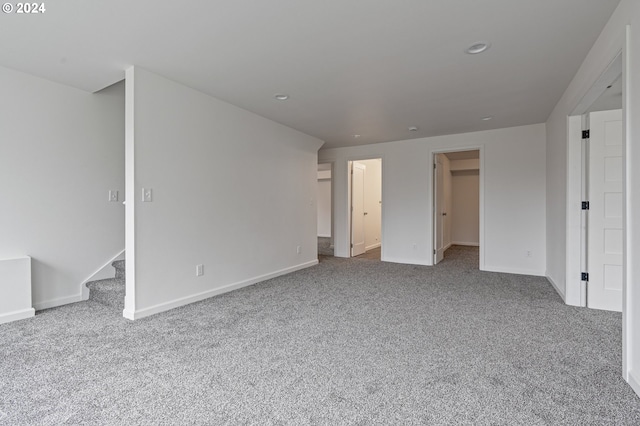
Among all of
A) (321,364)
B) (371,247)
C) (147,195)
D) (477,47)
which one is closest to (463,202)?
(371,247)

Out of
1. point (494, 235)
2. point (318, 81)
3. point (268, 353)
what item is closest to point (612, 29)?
point (318, 81)

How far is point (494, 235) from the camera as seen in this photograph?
5352 mm

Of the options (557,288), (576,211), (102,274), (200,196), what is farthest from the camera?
(557,288)

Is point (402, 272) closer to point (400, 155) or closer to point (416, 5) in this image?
point (400, 155)

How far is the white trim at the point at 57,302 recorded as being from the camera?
332 centimetres

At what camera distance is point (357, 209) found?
279 inches

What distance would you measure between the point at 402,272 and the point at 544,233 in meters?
2.28

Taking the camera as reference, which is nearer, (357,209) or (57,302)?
(57,302)

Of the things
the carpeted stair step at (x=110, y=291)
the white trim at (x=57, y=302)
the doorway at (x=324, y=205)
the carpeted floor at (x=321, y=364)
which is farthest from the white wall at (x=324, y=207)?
the white trim at (x=57, y=302)

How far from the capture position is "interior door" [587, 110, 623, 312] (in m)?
3.25

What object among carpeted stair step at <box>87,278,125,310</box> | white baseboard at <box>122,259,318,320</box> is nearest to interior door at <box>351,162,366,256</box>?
white baseboard at <box>122,259,318,320</box>

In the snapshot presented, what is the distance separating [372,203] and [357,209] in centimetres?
109

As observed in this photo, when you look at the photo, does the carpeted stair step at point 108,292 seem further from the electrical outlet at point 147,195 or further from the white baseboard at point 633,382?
the white baseboard at point 633,382

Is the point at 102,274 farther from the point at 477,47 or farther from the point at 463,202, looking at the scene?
the point at 463,202
